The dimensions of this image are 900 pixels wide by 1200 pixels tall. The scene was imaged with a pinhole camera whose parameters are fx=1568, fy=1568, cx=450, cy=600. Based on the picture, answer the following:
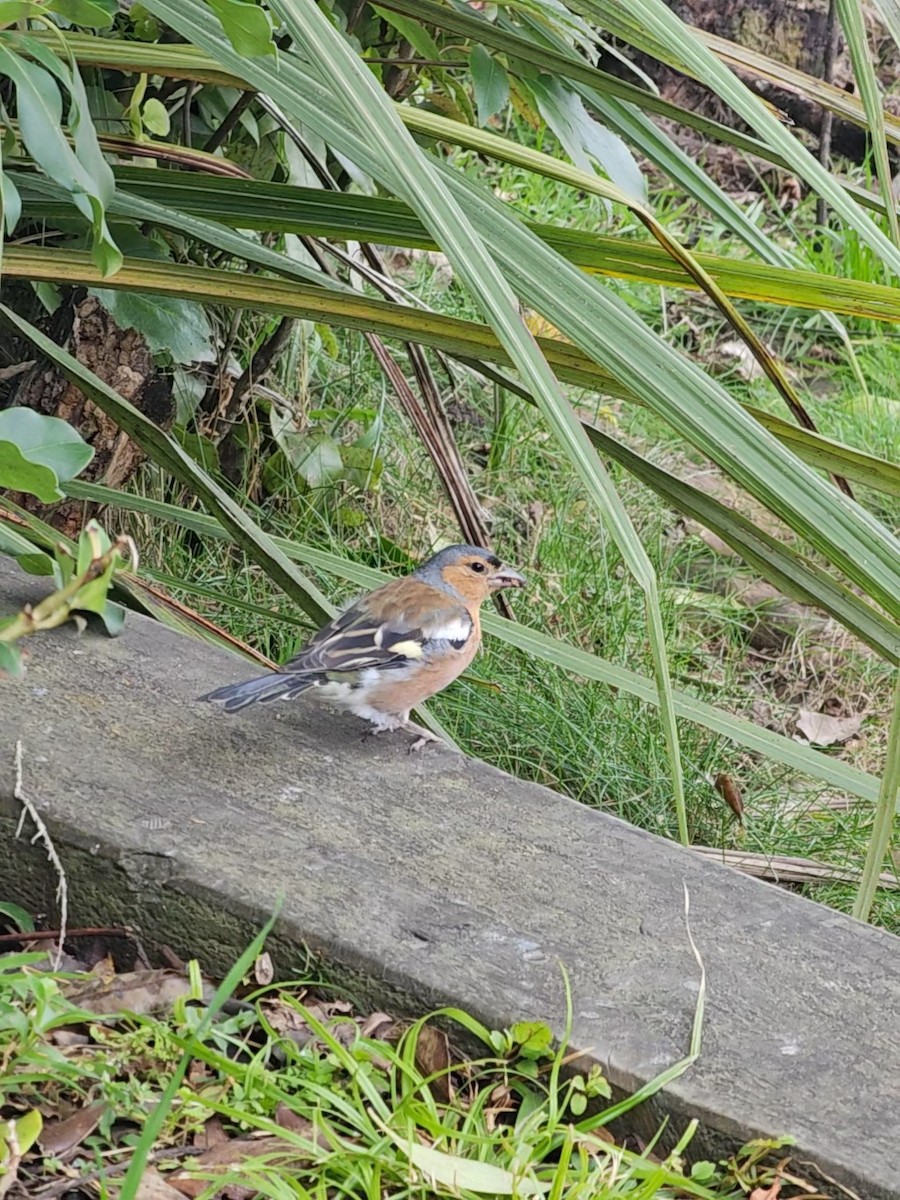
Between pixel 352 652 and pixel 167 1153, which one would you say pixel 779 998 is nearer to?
pixel 167 1153

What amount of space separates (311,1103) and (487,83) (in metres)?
2.04

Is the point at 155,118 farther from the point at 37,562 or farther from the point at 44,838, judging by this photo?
the point at 44,838

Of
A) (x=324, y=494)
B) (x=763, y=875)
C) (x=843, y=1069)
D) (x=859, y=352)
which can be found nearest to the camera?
(x=843, y=1069)

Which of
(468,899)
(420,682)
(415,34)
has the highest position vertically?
(415,34)

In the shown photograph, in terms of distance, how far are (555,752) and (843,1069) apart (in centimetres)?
161

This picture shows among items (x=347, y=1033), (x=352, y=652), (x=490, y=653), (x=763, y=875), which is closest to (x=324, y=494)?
(x=490, y=653)

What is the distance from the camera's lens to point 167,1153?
166 cm

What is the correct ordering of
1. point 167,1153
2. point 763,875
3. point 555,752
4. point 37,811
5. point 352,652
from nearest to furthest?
point 167,1153 → point 37,811 → point 352,652 → point 763,875 → point 555,752

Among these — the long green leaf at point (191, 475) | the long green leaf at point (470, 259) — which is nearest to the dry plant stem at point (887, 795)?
the long green leaf at point (470, 259)

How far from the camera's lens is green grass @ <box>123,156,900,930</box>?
11.2 feet

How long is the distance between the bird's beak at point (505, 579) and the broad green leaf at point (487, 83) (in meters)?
0.94

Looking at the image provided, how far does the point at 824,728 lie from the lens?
4.07 m

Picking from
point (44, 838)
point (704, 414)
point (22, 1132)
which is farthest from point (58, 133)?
point (22, 1132)

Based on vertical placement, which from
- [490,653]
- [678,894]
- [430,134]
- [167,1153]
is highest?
[430,134]
